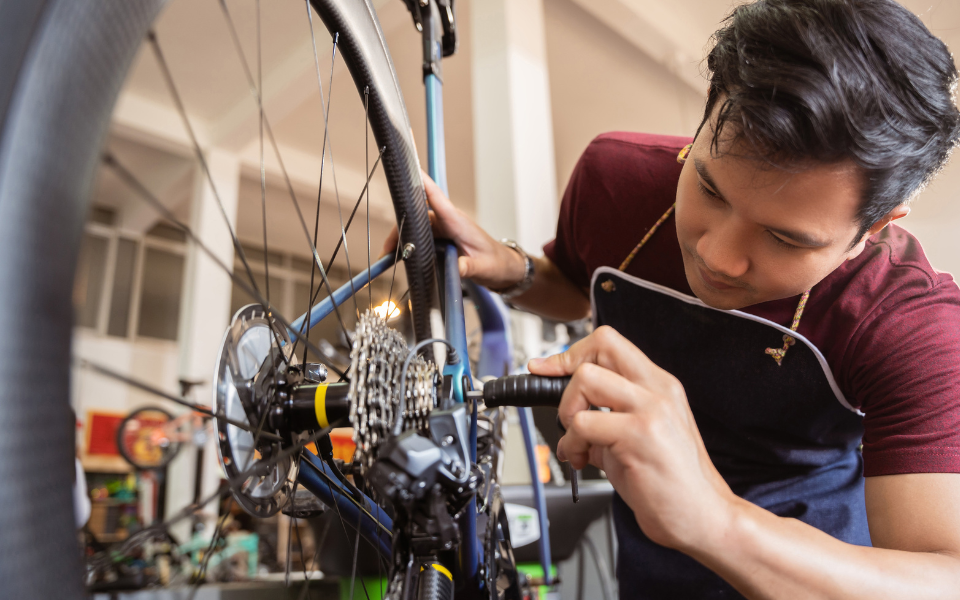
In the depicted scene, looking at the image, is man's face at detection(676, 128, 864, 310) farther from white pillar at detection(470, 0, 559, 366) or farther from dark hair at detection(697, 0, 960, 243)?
white pillar at detection(470, 0, 559, 366)

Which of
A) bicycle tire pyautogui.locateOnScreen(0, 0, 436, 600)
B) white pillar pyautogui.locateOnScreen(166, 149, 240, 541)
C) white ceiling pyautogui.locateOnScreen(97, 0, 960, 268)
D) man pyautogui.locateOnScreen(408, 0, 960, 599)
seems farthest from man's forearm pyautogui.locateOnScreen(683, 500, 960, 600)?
white pillar pyautogui.locateOnScreen(166, 149, 240, 541)

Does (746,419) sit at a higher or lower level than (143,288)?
lower

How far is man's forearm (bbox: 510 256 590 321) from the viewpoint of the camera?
908mm

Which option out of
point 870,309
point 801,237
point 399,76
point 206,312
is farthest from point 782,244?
point 206,312

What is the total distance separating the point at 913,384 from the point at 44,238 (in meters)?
0.63

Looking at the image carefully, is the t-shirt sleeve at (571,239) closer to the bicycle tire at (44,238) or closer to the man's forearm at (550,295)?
the man's forearm at (550,295)

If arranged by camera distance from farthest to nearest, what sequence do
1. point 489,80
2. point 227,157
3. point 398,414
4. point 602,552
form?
point 227,157 → point 489,80 → point 602,552 → point 398,414

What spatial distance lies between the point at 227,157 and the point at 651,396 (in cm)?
401

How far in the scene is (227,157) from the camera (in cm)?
392

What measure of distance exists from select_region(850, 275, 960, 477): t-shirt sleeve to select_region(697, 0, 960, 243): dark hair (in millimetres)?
141

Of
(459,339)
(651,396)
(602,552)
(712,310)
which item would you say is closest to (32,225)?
(651,396)

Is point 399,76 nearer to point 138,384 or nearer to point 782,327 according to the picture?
point 782,327

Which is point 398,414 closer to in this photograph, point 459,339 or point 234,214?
point 459,339

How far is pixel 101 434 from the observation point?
4.96 m
